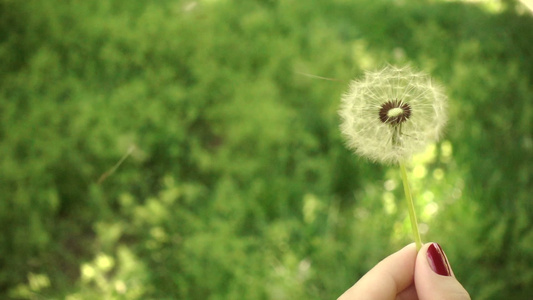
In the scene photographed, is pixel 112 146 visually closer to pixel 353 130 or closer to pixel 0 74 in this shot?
pixel 0 74

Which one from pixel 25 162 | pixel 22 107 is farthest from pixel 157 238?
pixel 22 107

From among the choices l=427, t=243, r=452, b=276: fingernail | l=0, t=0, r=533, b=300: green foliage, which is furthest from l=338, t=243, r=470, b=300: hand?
l=0, t=0, r=533, b=300: green foliage

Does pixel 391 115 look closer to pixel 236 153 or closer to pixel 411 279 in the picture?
pixel 411 279

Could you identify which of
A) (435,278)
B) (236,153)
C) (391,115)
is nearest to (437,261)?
(435,278)

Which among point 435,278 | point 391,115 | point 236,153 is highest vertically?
point 236,153

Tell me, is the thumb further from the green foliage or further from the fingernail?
the green foliage

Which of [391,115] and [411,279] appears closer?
[391,115]
